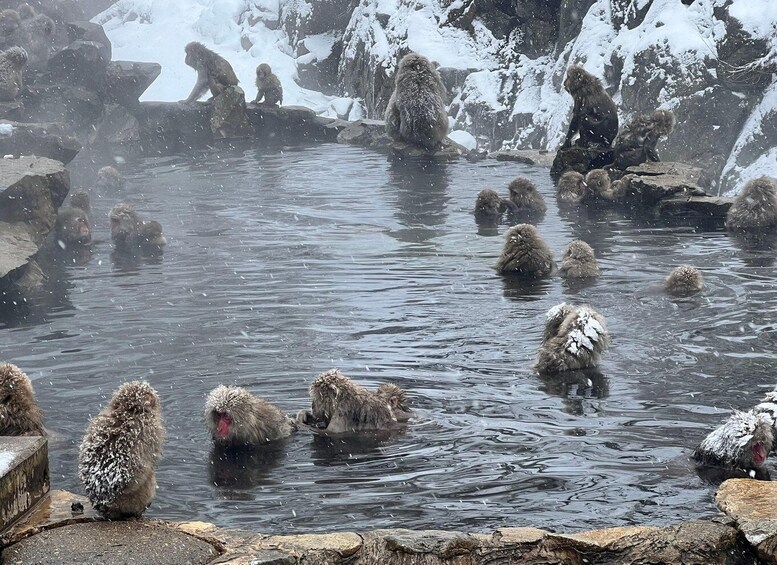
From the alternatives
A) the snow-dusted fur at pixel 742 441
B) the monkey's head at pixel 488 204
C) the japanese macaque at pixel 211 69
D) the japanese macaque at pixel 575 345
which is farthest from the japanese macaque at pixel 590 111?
the snow-dusted fur at pixel 742 441

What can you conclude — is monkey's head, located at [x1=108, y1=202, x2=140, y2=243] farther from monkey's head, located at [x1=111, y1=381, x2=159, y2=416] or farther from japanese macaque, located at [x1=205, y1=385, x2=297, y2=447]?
monkey's head, located at [x1=111, y1=381, x2=159, y2=416]

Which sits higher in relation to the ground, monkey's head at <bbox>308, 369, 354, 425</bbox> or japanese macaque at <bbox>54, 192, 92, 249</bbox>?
japanese macaque at <bbox>54, 192, 92, 249</bbox>

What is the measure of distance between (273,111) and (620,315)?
14.9 meters

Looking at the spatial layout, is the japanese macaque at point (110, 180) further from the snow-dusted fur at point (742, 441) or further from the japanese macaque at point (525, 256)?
the snow-dusted fur at point (742, 441)

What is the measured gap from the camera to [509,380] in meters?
7.05

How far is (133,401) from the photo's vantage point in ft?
15.0

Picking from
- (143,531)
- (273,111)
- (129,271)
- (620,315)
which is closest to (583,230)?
(620,315)

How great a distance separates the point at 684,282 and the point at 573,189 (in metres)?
5.39

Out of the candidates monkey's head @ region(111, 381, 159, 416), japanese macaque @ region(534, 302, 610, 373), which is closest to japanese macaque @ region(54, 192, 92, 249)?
japanese macaque @ region(534, 302, 610, 373)

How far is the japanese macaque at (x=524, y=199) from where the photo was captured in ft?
44.7

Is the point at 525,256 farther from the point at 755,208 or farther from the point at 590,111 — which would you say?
the point at 590,111

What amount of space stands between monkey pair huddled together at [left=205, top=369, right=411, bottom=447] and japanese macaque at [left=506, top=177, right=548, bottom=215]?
24.9ft

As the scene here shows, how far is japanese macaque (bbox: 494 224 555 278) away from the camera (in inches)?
400

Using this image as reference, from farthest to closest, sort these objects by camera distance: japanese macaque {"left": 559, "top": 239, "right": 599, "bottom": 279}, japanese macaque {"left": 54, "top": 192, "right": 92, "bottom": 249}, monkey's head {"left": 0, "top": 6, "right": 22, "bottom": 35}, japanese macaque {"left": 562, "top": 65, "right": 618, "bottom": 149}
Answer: monkey's head {"left": 0, "top": 6, "right": 22, "bottom": 35}
japanese macaque {"left": 562, "top": 65, "right": 618, "bottom": 149}
japanese macaque {"left": 54, "top": 192, "right": 92, "bottom": 249}
japanese macaque {"left": 559, "top": 239, "right": 599, "bottom": 279}
